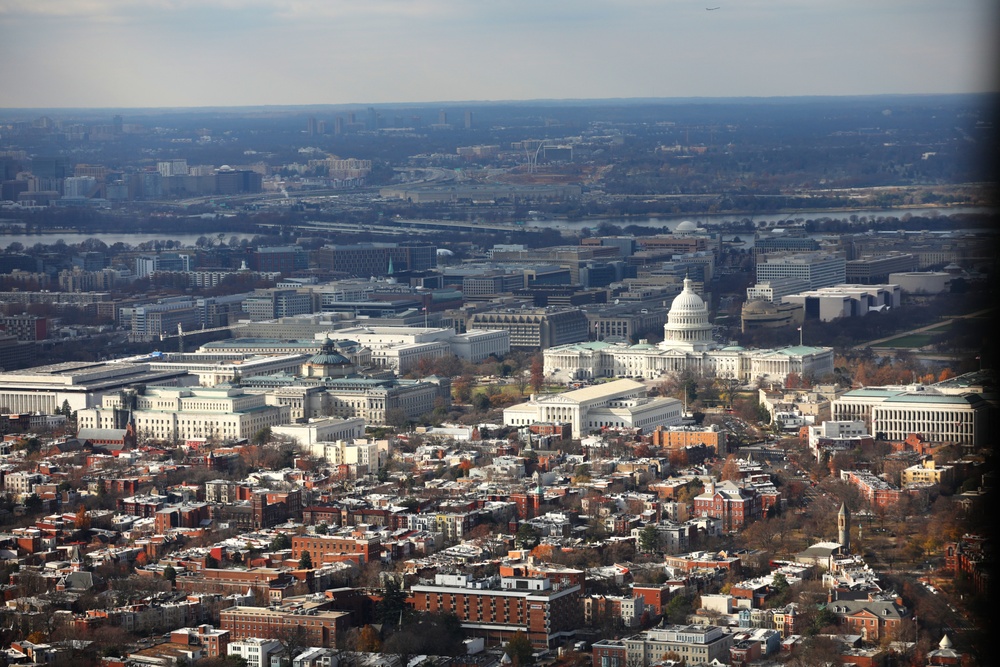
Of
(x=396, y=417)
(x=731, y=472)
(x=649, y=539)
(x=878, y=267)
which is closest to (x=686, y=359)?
(x=396, y=417)

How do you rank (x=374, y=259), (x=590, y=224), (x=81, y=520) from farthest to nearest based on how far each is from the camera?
(x=590, y=224) → (x=374, y=259) → (x=81, y=520)

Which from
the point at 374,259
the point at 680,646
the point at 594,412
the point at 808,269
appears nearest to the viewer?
the point at 680,646

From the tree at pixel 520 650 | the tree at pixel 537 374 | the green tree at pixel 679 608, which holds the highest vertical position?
the green tree at pixel 679 608

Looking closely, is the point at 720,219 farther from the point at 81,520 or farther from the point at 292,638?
the point at 292,638

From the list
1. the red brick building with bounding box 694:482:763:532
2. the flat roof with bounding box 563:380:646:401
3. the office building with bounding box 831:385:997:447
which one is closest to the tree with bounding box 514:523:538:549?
the red brick building with bounding box 694:482:763:532

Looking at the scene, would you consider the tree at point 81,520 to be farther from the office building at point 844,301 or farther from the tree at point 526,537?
the office building at point 844,301

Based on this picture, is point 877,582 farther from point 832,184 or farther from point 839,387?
point 832,184

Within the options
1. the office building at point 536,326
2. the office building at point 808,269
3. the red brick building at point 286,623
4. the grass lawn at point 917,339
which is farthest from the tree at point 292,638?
the office building at point 808,269

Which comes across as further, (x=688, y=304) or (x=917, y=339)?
(x=688, y=304)
